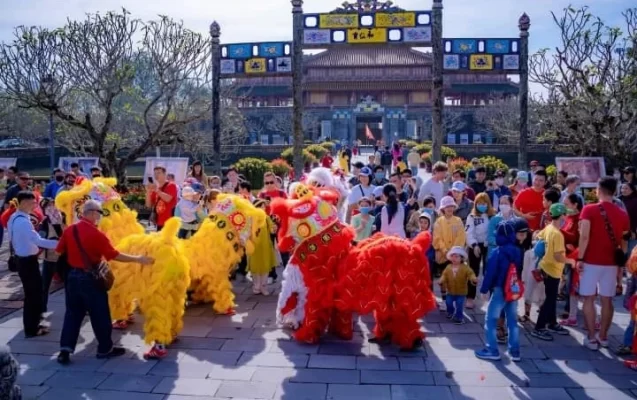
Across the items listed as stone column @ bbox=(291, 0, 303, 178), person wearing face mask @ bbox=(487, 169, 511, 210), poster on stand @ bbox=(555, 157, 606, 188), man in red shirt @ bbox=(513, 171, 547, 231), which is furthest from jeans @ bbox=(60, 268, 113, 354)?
stone column @ bbox=(291, 0, 303, 178)

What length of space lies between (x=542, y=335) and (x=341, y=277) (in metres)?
2.19

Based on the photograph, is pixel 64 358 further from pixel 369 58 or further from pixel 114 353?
pixel 369 58

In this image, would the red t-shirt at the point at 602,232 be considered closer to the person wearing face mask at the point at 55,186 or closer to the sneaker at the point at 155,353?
the sneaker at the point at 155,353

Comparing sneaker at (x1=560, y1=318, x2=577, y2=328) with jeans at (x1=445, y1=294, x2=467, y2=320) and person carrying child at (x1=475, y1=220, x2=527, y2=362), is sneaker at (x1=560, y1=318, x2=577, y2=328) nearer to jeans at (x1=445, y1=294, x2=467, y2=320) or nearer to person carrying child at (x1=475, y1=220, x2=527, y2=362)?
jeans at (x1=445, y1=294, x2=467, y2=320)

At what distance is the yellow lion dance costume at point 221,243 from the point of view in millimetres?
6535

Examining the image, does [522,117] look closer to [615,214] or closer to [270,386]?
[615,214]

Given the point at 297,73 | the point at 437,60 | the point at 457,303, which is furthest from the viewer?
the point at 297,73

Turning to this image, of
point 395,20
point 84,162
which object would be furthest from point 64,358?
point 395,20

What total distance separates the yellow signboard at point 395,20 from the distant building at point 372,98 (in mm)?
28081

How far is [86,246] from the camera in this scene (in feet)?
16.4

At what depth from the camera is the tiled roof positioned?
139 feet

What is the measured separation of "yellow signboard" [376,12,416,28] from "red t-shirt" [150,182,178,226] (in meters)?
8.66

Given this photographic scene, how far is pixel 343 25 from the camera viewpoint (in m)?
14.6

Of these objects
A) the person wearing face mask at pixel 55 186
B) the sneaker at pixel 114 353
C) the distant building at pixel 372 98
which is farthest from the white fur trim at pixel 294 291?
the distant building at pixel 372 98
